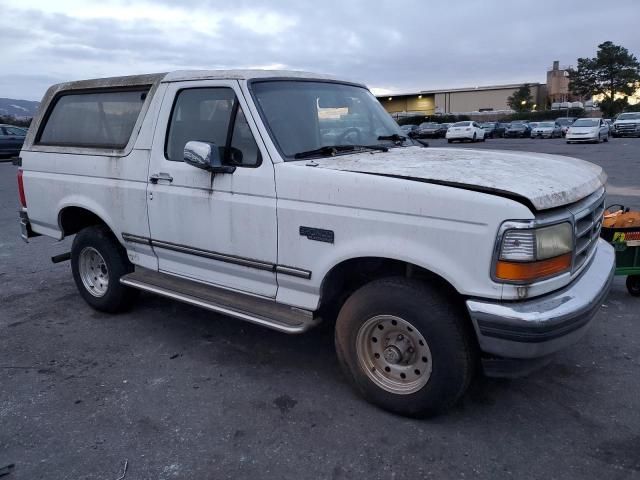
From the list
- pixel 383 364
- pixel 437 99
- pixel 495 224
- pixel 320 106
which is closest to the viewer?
pixel 495 224

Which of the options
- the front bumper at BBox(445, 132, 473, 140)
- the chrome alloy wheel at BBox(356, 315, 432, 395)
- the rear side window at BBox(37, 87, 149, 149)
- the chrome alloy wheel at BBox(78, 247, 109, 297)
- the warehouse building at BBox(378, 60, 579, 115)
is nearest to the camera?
the chrome alloy wheel at BBox(356, 315, 432, 395)

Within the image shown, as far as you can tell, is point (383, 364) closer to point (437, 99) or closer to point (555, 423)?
point (555, 423)

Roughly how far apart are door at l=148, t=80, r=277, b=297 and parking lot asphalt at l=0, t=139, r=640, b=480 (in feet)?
2.23

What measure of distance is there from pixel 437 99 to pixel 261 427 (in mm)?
92040

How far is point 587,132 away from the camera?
3053cm

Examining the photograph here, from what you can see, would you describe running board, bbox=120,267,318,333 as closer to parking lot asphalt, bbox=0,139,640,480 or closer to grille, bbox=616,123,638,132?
parking lot asphalt, bbox=0,139,640,480

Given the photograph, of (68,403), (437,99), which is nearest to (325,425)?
(68,403)

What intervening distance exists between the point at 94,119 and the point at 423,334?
3.55 m

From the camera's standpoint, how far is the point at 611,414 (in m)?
3.25

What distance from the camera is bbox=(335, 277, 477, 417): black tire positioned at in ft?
9.77

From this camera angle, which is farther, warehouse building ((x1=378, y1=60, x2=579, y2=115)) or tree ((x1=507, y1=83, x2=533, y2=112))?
warehouse building ((x1=378, y1=60, x2=579, y2=115))

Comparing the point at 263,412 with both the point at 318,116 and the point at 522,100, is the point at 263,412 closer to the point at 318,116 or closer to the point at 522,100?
the point at 318,116

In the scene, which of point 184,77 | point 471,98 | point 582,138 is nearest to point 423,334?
point 184,77

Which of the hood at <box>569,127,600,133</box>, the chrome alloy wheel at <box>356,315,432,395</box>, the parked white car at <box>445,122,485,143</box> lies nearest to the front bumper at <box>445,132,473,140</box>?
the parked white car at <box>445,122,485,143</box>
